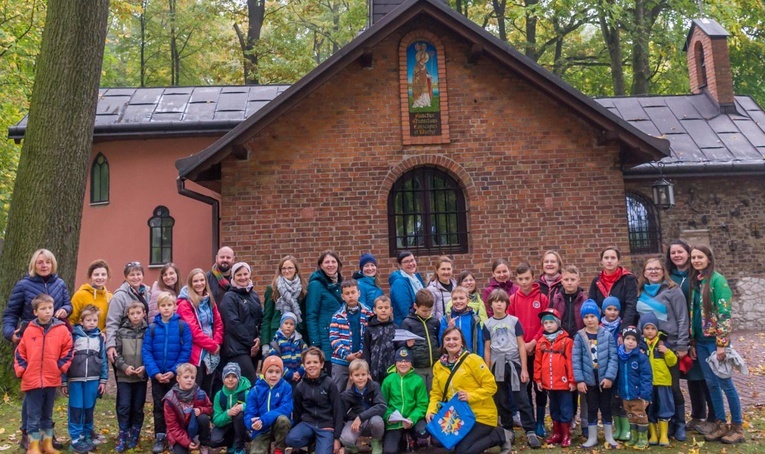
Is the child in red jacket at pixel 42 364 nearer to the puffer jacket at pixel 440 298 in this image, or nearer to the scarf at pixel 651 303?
the puffer jacket at pixel 440 298

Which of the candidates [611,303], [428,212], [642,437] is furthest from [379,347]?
[428,212]

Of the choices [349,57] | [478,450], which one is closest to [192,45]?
[349,57]

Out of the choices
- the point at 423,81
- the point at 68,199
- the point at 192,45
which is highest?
the point at 192,45

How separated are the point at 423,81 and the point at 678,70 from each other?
14.2 m

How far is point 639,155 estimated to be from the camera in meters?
9.77

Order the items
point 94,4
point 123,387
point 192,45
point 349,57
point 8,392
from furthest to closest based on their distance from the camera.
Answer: point 192,45 → point 349,57 → point 94,4 → point 8,392 → point 123,387

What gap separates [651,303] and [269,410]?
3.59 m

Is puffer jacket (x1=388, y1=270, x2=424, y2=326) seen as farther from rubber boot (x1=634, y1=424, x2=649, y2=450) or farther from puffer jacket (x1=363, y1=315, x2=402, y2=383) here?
rubber boot (x1=634, y1=424, x2=649, y2=450)

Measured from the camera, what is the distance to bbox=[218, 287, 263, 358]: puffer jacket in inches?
249

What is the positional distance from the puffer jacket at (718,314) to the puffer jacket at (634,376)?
0.65 m

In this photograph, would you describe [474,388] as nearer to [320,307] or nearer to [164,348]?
[320,307]

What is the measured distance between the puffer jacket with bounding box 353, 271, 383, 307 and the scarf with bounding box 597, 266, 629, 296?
2173mm

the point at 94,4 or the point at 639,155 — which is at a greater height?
the point at 94,4

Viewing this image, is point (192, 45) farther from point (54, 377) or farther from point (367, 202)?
point (54, 377)
